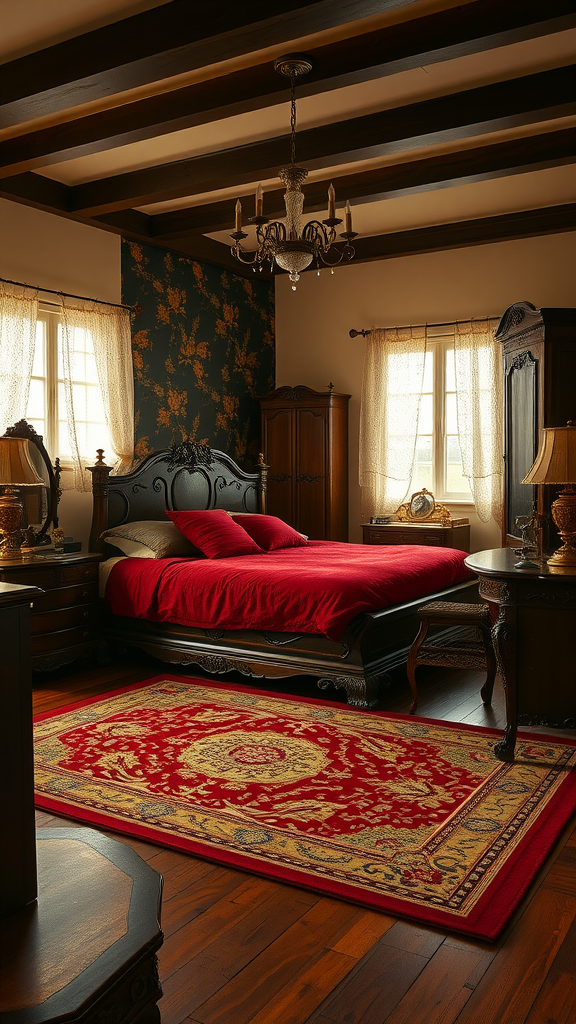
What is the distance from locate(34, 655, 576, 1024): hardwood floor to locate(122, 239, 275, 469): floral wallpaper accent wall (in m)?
4.34

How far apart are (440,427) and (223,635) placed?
312cm

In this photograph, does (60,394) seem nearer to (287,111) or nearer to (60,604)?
(60,604)

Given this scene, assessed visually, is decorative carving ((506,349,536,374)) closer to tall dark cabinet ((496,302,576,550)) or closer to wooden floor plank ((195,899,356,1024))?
tall dark cabinet ((496,302,576,550))

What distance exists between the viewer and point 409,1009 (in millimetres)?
1732

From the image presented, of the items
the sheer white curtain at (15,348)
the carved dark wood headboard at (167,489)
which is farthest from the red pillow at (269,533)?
the sheer white curtain at (15,348)

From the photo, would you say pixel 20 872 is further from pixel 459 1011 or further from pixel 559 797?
pixel 559 797

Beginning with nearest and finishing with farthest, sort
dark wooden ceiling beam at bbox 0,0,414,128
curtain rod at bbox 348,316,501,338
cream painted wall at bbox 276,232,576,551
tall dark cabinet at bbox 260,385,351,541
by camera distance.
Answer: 1. dark wooden ceiling beam at bbox 0,0,414,128
2. cream painted wall at bbox 276,232,576,551
3. curtain rod at bbox 348,316,501,338
4. tall dark cabinet at bbox 260,385,351,541

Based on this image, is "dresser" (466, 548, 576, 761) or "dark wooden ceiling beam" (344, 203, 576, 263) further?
"dark wooden ceiling beam" (344, 203, 576, 263)

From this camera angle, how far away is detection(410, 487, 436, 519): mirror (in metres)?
6.59

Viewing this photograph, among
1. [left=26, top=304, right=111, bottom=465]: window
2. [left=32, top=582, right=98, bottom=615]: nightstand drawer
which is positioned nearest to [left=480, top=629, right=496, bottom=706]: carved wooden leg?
[left=32, top=582, right=98, bottom=615]: nightstand drawer

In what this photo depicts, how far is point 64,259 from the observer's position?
217 inches

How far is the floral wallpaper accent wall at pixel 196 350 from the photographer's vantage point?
20.2ft

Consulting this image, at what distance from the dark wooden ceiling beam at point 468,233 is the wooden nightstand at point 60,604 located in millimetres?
3581

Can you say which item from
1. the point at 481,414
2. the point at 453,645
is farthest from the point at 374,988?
the point at 481,414
